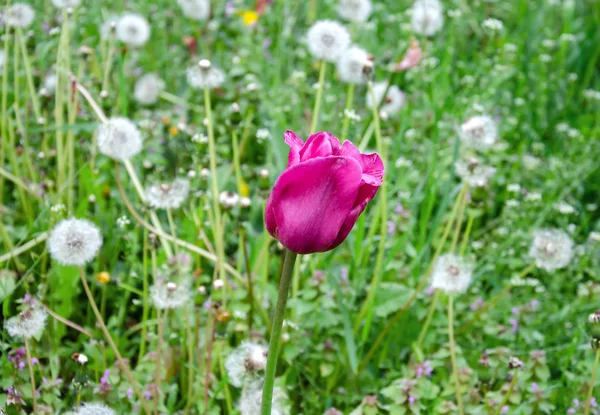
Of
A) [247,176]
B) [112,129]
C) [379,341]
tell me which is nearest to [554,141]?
[247,176]

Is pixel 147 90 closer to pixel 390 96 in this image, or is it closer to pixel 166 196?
pixel 390 96

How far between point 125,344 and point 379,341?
55 cm

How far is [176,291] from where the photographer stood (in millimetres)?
1341

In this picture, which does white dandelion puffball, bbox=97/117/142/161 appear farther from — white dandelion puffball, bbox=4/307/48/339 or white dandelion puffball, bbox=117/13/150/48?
white dandelion puffball, bbox=117/13/150/48

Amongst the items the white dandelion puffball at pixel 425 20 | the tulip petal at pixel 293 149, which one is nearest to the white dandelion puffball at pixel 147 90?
the white dandelion puffball at pixel 425 20

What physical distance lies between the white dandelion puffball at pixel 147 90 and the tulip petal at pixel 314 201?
1625 mm

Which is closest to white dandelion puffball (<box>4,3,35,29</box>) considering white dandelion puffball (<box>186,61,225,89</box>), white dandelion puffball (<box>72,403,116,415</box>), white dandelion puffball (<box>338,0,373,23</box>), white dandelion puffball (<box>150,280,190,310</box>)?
white dandelion puffball (<box>186,61,225,89</box>)

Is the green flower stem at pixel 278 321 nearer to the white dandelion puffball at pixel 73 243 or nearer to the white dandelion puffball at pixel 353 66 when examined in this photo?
the white dandelion puffball at pixel 73 243

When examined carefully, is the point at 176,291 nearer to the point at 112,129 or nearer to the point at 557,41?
the point at 112,129

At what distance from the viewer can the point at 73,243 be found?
1.29 meters

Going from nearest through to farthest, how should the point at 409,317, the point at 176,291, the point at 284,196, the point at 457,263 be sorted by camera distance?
the point at 284,196, the point at 176,291, the point at 457,263, the point at 409,317

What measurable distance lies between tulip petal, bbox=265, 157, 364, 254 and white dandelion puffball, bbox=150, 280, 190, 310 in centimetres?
51

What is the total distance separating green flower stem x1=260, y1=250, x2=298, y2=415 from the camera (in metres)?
0.87

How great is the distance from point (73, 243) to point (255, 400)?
16.9 inches
